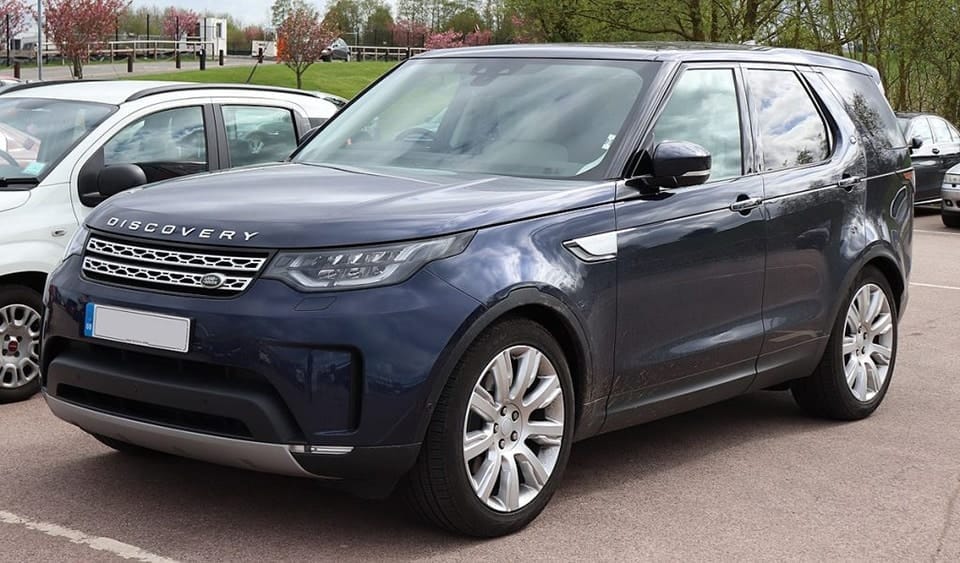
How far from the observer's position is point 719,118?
6.20m

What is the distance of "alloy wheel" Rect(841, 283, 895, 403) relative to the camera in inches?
273

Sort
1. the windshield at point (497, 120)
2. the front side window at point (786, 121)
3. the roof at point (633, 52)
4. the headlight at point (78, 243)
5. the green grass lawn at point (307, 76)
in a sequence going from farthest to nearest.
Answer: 1. the green grass lawn at point (307, 76)
2. the front side window at point (786, 121)
3. the roof at point (633, 52)
4. the windshield at point (497, 120)
5. the headlight at point (78, 243)

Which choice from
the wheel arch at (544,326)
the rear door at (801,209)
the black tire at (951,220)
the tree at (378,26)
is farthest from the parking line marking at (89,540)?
the tree at (378,26)

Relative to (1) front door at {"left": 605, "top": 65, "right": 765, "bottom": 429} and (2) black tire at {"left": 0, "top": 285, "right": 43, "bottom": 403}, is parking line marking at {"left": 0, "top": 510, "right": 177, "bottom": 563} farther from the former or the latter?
(2) black tire at {"left": 0, "top": 285, "right": 43, "bottom": 403}

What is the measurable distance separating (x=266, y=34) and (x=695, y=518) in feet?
392

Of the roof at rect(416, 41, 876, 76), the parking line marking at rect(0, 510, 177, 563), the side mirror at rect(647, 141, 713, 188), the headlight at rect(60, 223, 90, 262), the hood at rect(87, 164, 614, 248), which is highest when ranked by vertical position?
the roof at rect(416, 41, 876, 76)

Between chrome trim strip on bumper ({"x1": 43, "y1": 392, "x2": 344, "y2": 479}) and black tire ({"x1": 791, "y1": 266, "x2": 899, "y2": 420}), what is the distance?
3.09 m

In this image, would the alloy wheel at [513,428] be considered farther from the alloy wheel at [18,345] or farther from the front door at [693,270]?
the alloy wheel at [18,345]

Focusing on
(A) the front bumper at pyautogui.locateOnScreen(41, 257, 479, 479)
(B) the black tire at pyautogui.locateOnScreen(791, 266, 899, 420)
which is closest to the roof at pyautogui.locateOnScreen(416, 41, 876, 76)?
(B) the black tire at pyautogui.locateOnScreen(791, 266, 899, 420)

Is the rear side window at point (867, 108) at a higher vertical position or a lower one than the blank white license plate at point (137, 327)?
higher

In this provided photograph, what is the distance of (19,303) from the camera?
282 inches

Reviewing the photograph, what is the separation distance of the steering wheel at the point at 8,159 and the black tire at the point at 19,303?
0.70 meters

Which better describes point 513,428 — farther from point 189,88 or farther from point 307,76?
point 307,76

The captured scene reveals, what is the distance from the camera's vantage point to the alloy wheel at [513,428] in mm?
4828
